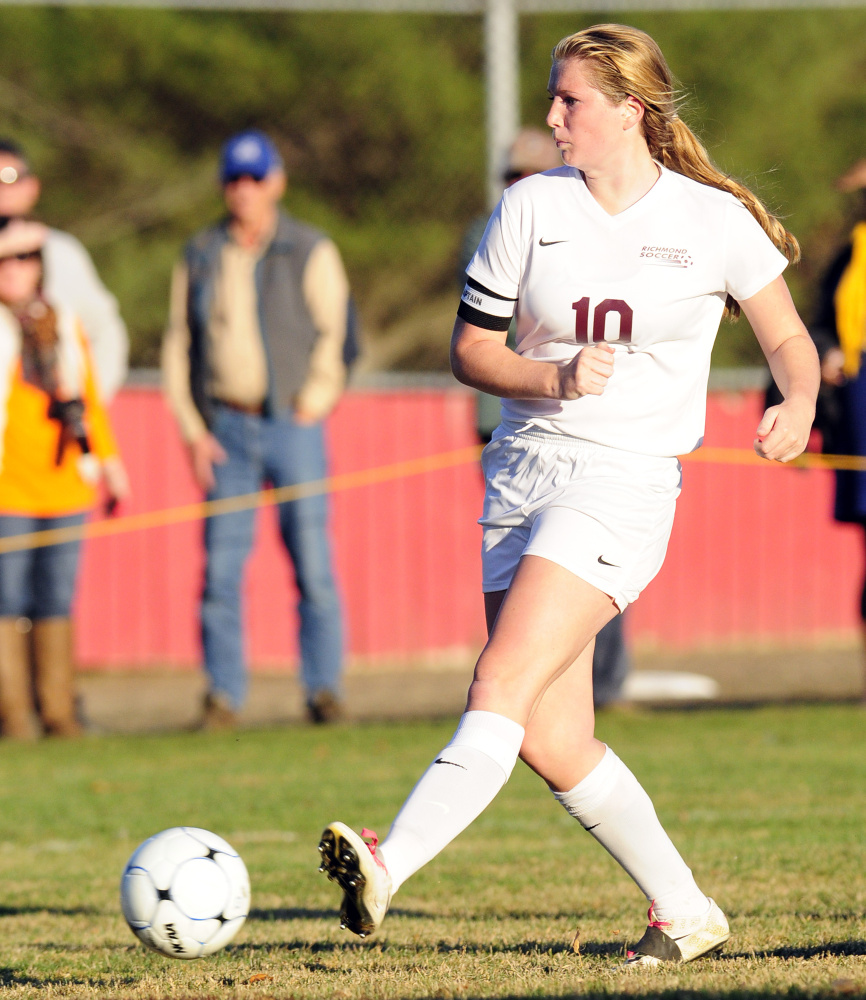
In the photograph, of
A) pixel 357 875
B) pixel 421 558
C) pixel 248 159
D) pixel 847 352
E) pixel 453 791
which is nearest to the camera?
pixel 357 875

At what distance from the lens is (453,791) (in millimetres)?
3295

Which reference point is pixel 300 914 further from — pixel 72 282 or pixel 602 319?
pixel 72 282

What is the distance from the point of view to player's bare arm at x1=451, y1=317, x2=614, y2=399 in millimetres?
3316

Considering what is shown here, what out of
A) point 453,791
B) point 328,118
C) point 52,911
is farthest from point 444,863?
point 328,118

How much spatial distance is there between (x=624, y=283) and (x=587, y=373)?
0.33m

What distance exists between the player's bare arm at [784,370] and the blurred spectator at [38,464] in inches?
204

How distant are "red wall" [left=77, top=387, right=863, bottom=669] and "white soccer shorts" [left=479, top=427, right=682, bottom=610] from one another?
7.97 m

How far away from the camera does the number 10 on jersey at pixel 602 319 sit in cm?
354

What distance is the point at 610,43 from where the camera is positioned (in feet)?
11.9

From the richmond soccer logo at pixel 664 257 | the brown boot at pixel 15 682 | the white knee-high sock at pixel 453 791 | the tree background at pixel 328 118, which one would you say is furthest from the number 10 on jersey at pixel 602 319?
the tree background at pixel 328 118

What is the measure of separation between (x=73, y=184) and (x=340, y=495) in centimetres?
→ 744

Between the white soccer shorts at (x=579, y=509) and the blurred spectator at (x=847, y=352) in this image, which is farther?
the blurred spectator at (x=847, y=352)

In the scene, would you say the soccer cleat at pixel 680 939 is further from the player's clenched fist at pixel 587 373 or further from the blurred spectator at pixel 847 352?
the blurred spectator at pixel 847 352

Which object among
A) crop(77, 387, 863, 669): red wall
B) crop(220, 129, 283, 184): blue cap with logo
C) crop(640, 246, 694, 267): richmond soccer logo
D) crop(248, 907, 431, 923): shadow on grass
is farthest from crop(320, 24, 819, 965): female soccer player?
crop(77, 387, 863, 669): red wall
